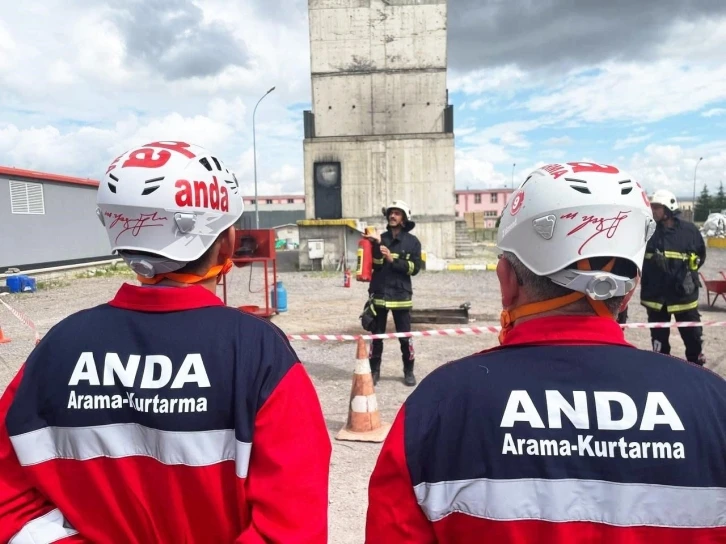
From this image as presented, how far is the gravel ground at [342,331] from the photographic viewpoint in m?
4.60

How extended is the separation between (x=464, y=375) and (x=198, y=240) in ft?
2.89

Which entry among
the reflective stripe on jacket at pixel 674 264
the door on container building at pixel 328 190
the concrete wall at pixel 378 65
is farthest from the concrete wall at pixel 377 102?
the reflective stripe on jacket at pixel 674 264

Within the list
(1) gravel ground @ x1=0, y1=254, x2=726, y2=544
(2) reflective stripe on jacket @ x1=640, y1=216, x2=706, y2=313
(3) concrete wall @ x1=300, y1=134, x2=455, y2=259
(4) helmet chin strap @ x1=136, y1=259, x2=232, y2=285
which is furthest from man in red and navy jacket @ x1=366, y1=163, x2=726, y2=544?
(3) concrete wall @ x1=300, y1=134, x2=455, y2=259

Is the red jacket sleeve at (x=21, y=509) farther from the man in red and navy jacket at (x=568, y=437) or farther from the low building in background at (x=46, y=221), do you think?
the low building in background at (x=46, y=221)

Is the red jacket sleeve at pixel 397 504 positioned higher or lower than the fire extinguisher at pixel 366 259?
lower

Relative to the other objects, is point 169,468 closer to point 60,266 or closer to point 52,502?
point 52,502

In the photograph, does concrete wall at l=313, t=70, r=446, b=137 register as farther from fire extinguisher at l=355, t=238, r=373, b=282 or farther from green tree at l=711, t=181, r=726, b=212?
green tree at l=711, t=181, r=726, b=212

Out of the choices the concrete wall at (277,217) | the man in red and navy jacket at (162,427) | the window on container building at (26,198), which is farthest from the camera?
the concrete wall at (277,217)

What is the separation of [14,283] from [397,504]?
17450 mm

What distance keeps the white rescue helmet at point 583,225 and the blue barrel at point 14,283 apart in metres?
17.5

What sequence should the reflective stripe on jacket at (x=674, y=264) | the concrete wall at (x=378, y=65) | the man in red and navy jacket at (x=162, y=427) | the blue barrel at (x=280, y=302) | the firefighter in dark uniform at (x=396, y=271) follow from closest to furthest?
1. the man in red and navy jacket at (x=162, y=427)
2. the reflective stripe on jacket at (x=674, y=264)
3. the firefighter in dark uniform at (x=396, y=271)
4. the blue barrel at (x=280, y=302)
5. the concrete wall at (x=378, y=65)

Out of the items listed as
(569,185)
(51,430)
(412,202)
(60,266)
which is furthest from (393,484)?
(412,202)

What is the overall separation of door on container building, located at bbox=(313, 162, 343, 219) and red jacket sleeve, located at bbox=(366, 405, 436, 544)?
78.3 feet

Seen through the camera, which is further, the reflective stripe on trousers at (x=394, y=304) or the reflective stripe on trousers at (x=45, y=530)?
the reflective stripe on trousers at (x=394, y=304)
